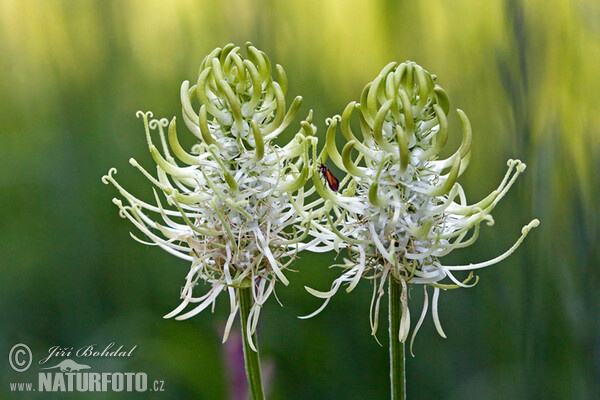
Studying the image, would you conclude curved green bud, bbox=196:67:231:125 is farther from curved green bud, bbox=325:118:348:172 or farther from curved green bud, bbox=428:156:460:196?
curved green bud, bbox=428:156:460:196

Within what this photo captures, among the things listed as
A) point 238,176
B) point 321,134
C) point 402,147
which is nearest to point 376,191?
point 402,147

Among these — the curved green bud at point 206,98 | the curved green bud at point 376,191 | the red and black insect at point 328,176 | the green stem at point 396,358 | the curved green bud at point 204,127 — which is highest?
the curved green bud at point 206,98

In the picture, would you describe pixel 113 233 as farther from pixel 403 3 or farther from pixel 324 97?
pixel 403 3

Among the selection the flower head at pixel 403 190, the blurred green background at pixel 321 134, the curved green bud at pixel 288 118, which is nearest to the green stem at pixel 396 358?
the flower head at pixel 403 190

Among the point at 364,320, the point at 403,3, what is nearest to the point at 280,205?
the point at 364,320

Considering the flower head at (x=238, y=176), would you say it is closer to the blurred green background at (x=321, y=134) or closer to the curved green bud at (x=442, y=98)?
the curved green bud at (x=442, y=98)
